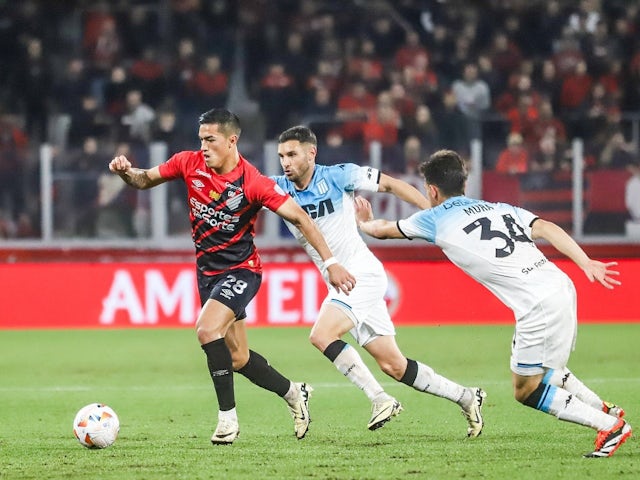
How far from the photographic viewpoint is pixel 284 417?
7.66 m

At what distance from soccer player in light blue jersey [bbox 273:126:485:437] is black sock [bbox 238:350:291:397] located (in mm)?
316

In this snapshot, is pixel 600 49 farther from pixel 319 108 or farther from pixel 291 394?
pixel 291 394

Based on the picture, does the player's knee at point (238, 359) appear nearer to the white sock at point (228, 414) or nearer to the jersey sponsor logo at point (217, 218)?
the white sock at point (228, 414)

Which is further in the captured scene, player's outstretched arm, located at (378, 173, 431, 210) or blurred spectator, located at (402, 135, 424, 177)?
blurred spectator, located at (402, 135, 424, 177)

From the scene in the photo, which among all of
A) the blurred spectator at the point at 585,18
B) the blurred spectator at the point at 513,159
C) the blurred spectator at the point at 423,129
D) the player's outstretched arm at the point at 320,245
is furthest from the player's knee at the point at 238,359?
the blurred spectator at the point at 585,18

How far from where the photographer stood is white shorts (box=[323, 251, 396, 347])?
7035 mm

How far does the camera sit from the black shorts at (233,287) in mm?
6664

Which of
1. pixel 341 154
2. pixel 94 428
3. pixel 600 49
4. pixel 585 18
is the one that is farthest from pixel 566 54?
pixel 94 428

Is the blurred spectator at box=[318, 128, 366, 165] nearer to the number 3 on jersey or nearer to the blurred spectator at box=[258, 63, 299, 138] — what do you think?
the blurred spectator at box=[258, 63, 299, 138]

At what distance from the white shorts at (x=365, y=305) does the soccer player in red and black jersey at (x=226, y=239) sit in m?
0.50

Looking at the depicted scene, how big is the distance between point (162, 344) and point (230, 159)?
5.57 metres

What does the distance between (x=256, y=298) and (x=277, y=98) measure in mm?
3547

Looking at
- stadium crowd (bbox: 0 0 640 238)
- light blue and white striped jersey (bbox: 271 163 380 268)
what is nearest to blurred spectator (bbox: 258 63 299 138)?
stadium crowd (bbox: 0 0 640 238)

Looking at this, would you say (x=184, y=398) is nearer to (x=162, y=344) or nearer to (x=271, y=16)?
(x=162, y=344)
